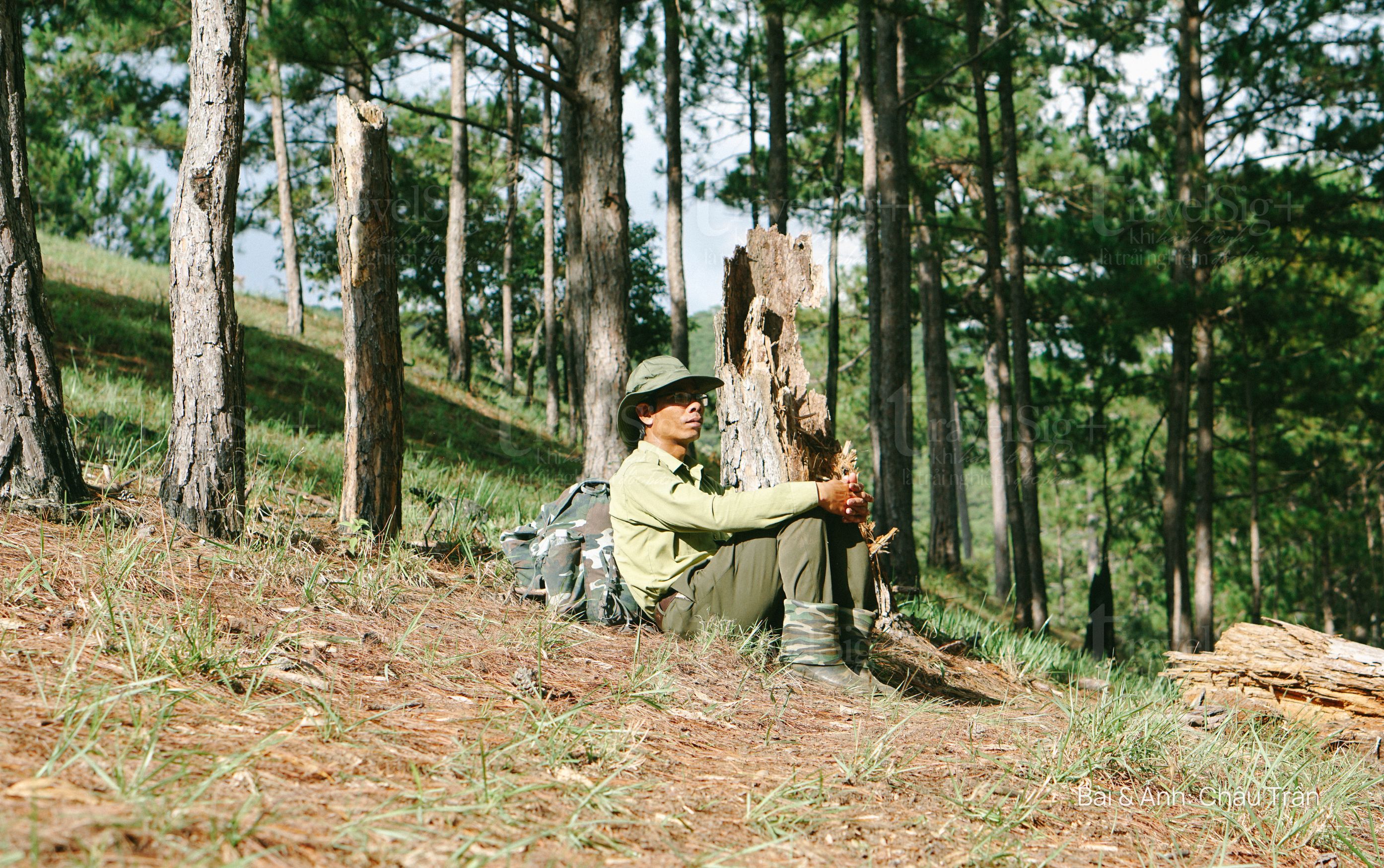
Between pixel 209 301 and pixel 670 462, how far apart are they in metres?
2.16

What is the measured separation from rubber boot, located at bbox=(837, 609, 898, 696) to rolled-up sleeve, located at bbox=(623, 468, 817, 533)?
1.79 ft

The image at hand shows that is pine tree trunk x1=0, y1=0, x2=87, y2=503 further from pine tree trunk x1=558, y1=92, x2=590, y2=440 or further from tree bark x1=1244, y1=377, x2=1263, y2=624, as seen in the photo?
tree bark x1=1244, y1=377, x2=1263, y2=624

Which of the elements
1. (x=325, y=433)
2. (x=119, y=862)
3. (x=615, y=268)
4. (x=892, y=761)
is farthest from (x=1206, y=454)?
(x=119, y=862)

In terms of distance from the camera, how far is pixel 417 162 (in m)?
26.5

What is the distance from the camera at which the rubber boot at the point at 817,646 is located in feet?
12.8

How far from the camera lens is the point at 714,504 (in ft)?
12.9

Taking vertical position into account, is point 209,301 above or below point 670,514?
above

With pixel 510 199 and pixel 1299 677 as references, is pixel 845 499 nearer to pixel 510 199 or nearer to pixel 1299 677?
pixel 1299 677

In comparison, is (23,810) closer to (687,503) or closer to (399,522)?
(687,503)

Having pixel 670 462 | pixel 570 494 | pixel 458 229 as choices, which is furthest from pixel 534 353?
pixel 670 462

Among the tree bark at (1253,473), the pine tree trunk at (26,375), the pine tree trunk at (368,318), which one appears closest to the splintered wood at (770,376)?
the pine tree trunk at (368,318)

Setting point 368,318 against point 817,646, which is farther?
point 368,318

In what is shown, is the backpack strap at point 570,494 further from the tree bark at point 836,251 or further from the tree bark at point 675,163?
the tree bark at point 836,251

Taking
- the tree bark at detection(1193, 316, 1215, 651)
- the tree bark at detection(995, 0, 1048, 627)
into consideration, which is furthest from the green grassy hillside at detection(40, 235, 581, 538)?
the tree bark at detection(1193, 316, 1215, 651)
